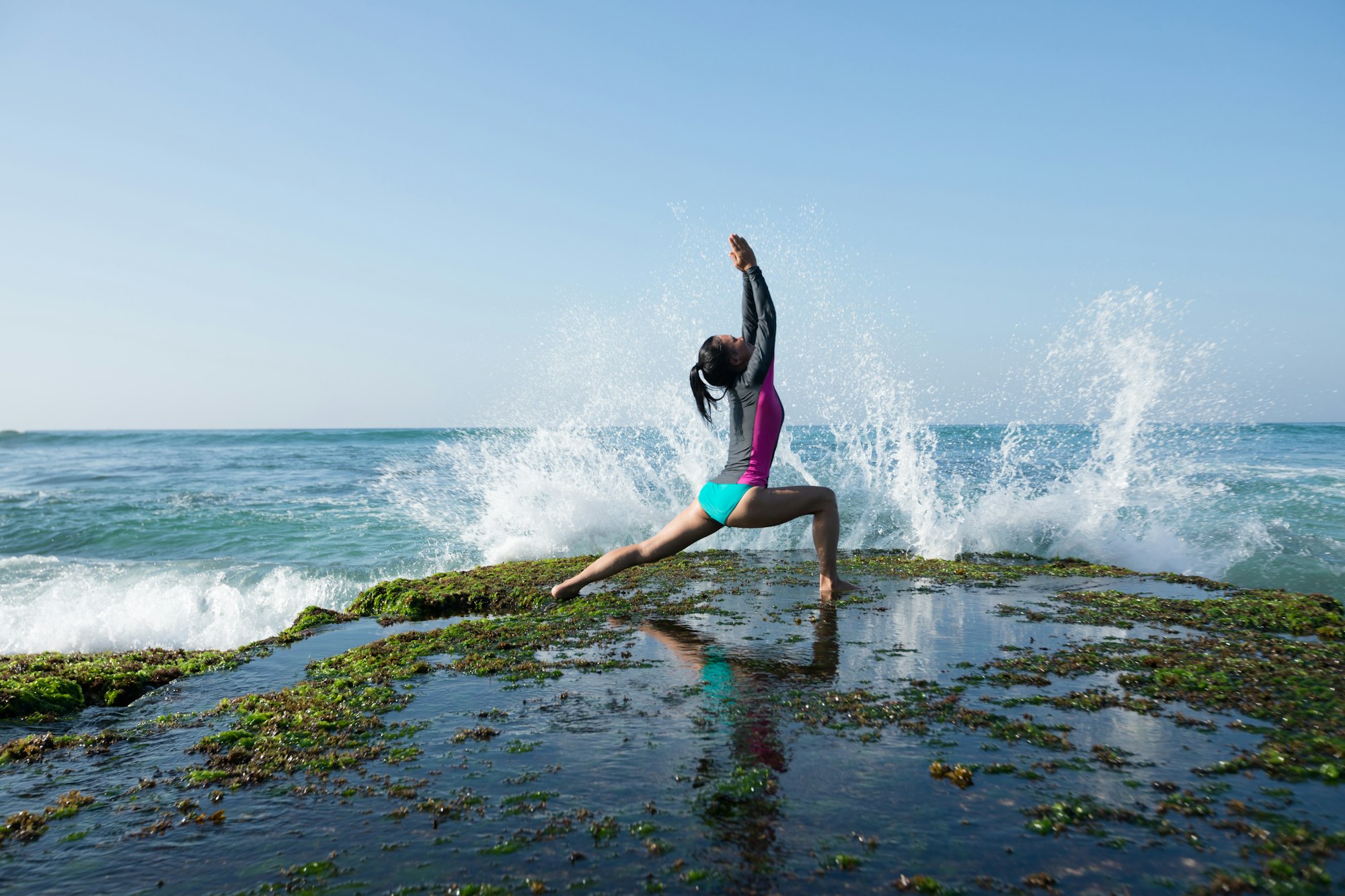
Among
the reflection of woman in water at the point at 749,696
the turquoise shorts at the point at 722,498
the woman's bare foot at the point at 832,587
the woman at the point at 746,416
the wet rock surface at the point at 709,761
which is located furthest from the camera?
the woman's bare foot at the point at 832,587

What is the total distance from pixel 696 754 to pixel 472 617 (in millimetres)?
3905

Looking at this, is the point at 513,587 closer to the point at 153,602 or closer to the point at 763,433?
the point at 763,433

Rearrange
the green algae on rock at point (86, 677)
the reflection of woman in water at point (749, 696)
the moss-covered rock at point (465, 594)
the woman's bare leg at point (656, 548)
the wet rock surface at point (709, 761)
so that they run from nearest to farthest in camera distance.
A: the wet rock surface at point (709, 761) < the reflection of woman in water at point (749, 696) < the green algae on rock at point (86, 677) < the woman's bare leg at point (656, 548) < the moss-covered rock at point (465, 594)

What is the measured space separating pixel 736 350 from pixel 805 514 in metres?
1.53

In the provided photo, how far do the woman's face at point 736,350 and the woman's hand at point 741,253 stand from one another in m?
0.56

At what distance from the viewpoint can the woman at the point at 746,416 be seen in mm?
6109

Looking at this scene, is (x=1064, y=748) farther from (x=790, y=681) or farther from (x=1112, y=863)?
(x=790, y=681)

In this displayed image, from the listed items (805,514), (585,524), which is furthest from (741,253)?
(585,524)

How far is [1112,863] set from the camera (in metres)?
2.47

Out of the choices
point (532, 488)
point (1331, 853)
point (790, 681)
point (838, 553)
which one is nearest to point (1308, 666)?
point (1331, 853)

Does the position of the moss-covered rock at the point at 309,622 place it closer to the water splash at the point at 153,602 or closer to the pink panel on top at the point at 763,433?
the water splash at the point at 153,602

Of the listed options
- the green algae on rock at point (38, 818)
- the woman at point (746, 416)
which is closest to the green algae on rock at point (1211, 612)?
the woman at point (746, 416)

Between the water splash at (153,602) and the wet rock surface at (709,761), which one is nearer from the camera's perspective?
the wet rock surface at (709,761)

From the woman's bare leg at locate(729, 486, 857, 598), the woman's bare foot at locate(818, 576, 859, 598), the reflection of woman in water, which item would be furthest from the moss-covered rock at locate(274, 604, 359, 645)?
the woman's bare foot at locate(818, 576, 859, 598)
